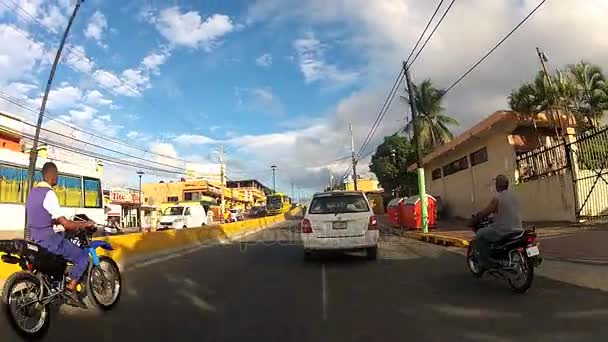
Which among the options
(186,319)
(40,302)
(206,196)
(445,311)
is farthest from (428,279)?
(206,196)

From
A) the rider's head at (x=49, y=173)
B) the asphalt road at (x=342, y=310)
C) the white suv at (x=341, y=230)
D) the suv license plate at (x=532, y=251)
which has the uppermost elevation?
the rider's head at (x=49, y=173)

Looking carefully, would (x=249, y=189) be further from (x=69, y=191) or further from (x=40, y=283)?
(x=40, y=283)

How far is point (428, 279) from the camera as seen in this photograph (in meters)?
8.83

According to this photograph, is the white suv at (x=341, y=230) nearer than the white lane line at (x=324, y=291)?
No

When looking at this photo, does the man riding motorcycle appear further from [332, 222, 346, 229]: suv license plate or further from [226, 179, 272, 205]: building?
[226, 179, 272, 205]: building

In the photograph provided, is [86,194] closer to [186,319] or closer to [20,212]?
[20,212]

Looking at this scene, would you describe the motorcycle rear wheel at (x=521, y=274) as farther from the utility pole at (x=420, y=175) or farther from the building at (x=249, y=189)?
the building at (x=249, y=189)

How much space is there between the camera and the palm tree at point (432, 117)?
130 feet

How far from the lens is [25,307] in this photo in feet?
18.5

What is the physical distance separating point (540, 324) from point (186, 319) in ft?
13.3

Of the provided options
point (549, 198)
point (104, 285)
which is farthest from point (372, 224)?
point (549, 198)

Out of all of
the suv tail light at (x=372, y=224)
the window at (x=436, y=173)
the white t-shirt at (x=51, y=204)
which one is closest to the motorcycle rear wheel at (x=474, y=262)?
the suv tail light at (x=372, y=224)

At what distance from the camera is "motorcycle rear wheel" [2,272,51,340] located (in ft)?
17.9

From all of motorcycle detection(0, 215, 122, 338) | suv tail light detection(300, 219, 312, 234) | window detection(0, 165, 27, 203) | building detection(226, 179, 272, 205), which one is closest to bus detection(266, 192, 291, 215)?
building detection(226, 179, 272, 205)
